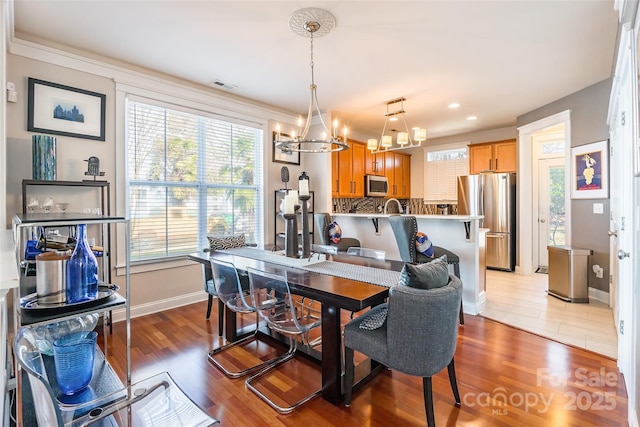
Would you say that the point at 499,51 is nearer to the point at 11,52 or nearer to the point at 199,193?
the point at 199,193

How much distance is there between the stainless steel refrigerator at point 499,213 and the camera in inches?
208

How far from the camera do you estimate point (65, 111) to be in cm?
277

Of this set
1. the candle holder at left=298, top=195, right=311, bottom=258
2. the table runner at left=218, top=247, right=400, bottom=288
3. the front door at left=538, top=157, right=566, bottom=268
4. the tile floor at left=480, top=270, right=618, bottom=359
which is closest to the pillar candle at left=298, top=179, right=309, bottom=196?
the candle holder at left=298, top=195, right=311, bottom=258

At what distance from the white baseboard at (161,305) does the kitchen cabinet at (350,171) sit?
96.2 inches

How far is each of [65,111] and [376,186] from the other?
4534 mm

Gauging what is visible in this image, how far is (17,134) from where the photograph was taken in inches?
100.0

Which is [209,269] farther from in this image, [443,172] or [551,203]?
[551,203]

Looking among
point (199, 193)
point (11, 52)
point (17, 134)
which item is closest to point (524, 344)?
point (199, 193)

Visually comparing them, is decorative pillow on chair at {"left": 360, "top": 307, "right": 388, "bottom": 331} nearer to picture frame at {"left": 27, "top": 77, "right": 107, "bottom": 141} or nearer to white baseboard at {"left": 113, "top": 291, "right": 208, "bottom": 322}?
white baseboard at {"left": 113, "top": 291, "right": 208, "bottom": 322}

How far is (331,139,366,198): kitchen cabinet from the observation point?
195 inches

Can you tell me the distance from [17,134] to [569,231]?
19.9 feet

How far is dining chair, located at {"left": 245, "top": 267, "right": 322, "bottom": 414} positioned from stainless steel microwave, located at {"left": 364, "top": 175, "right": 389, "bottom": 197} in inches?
141

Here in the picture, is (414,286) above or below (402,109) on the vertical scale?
below

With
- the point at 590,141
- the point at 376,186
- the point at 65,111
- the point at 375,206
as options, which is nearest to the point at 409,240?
the point at 590,141
